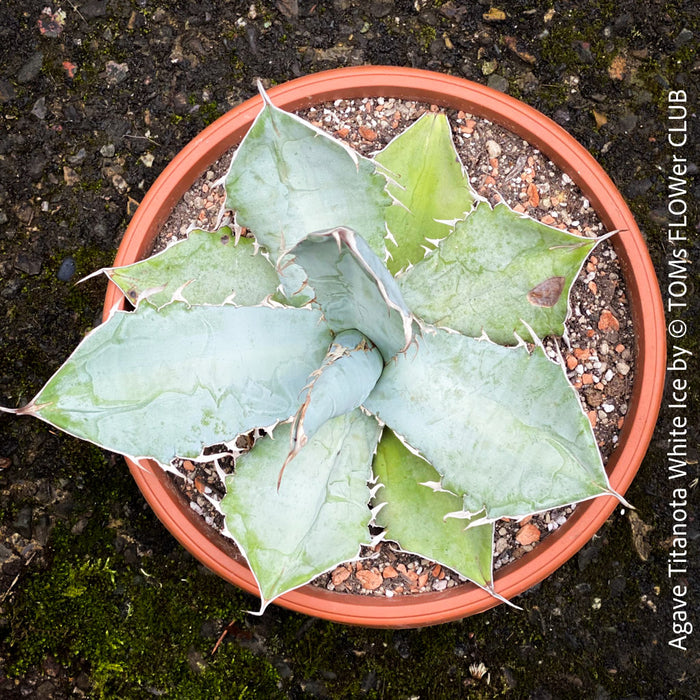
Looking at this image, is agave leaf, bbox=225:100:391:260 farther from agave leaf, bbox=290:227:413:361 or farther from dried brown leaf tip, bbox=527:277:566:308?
dried brown leaf tip, bbox=527:277:566:308

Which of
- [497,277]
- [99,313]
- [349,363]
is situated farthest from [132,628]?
[497,277]

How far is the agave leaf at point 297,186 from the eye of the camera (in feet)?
3.46

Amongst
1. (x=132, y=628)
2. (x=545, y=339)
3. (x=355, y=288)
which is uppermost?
(x=355, y=288)

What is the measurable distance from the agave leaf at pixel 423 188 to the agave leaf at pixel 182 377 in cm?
24

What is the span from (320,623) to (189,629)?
1.08ft

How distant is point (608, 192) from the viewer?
53.7 inches

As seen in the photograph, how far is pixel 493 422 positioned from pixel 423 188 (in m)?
0.44

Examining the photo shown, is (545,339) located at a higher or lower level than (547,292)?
lower

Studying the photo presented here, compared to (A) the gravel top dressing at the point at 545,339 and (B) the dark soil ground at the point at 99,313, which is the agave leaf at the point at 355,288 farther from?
(B) the dark soil ground at the point at 99,313

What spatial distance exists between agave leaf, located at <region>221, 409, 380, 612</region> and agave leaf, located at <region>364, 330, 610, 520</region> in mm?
95

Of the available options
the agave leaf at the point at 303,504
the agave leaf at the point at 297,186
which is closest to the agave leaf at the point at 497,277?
the agave leaf at the point at 297,186

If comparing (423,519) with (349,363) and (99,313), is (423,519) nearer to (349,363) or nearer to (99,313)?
(349,363)

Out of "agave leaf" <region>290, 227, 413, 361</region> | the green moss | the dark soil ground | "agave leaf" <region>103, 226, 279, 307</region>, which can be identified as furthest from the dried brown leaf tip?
the green moss

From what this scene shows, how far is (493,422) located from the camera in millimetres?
1058
